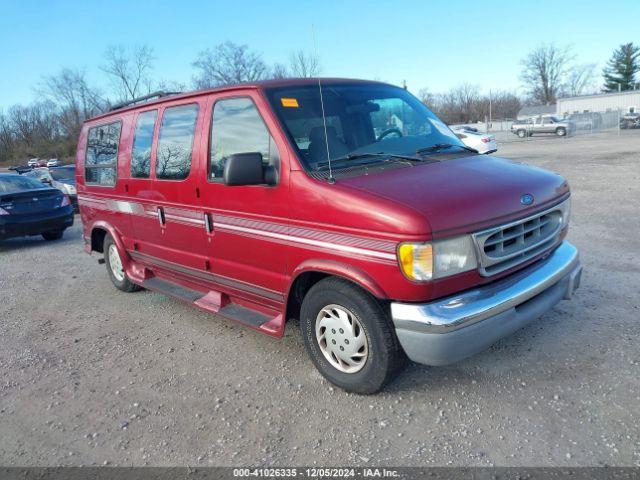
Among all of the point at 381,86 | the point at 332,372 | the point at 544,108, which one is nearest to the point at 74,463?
the point at 332,372

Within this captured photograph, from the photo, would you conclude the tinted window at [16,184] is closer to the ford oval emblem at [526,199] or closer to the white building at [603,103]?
the ford oval emblem at [526,199]

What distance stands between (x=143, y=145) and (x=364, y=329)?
3.12m

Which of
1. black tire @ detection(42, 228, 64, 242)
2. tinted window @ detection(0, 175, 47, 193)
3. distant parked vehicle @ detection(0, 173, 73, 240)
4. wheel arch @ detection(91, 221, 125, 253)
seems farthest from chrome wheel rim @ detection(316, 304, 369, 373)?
tinted window @ detection(0, 175, 47, 193)

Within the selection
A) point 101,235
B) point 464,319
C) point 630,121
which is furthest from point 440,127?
point 630,121

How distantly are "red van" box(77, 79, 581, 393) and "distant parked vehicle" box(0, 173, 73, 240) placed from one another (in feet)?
20.4

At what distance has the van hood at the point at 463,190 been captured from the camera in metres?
2.91

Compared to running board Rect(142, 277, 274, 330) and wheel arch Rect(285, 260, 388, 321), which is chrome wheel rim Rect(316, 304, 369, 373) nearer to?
wheel arch Rect(285, 260, 388, 321)

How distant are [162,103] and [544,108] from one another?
262ft

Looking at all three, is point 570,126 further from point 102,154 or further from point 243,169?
point 243,169

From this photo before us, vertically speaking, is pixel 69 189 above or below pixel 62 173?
below

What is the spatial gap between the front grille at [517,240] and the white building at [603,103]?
71.6 m

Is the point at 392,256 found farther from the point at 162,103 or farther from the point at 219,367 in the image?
the point at 162,103

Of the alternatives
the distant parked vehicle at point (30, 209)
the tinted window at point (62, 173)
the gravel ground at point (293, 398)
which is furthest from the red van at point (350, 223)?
the tinted window at point (62, 173)

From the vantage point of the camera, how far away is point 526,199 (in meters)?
3.29
